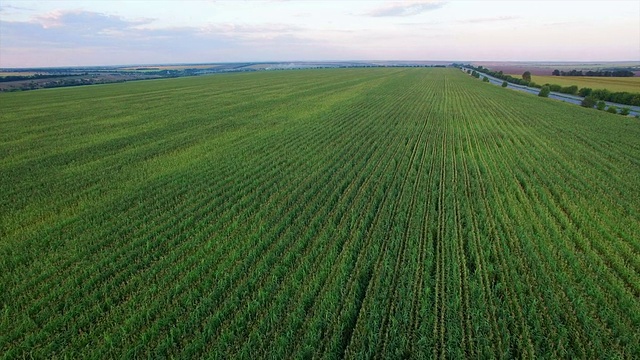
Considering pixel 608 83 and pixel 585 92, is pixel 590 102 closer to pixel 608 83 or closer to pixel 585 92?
pixel 585 92

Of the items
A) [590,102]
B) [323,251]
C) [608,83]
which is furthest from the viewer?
[608,83]

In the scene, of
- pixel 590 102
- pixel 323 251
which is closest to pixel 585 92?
pixel 590 102

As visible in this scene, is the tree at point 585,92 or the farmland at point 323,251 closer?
the farmland at point 323,251

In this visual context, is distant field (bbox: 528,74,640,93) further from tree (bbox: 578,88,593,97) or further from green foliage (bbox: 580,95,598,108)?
green foliage (bbox: 580,95,598,108)

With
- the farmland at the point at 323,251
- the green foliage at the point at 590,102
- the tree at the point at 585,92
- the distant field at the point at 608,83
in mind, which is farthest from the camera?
the distant field at the point at 608,83

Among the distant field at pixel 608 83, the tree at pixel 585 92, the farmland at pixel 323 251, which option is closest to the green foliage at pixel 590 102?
the tree at pixel 585 92

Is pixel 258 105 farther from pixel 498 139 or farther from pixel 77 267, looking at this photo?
pixel 77 267

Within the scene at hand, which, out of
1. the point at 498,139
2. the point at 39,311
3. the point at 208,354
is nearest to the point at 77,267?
the point at 39,311

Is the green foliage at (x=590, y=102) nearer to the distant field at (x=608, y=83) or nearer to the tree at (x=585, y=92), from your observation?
the tree at (x=585, y=92)
